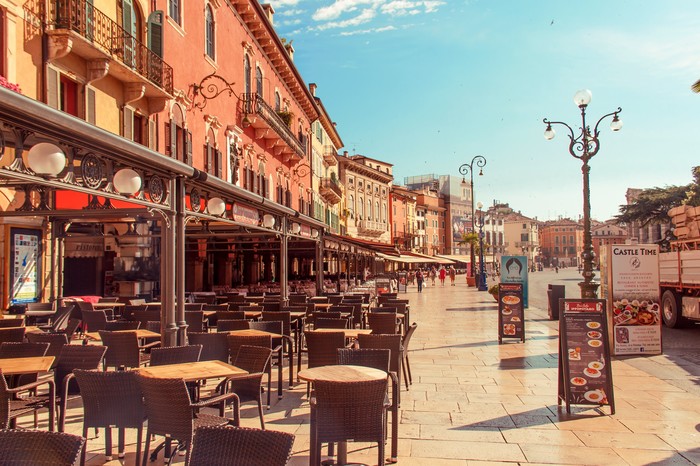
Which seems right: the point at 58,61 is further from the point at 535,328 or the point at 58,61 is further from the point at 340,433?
the point at 535,328

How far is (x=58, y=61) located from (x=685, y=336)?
1555 cm

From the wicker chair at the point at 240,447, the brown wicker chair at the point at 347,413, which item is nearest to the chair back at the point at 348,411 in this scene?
the brown wicker chair at the point at 347,413

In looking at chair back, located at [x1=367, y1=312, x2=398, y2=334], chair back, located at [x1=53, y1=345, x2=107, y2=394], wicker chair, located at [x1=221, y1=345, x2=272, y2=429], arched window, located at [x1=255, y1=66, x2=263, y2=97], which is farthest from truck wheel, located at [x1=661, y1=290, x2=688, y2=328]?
arched window, located at [x1=255, y1=66, x2=263, y2=97]

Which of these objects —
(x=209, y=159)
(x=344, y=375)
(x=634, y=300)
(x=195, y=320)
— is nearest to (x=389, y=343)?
(x=344, y=375)

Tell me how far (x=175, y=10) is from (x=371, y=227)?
5095 centimetres

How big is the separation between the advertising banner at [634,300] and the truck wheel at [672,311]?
580 cm

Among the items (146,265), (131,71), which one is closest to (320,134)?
(146,265)

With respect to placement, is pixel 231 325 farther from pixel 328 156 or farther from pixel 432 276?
pixel 432 276

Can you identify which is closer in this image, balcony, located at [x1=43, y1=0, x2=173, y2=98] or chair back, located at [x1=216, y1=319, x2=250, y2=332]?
chair back, located at [x1=216, y1=319, x2=250, y2=332]

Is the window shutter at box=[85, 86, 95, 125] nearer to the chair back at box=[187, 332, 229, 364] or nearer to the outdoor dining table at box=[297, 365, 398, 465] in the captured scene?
the chair back at box=[187, 332, 229, 364]

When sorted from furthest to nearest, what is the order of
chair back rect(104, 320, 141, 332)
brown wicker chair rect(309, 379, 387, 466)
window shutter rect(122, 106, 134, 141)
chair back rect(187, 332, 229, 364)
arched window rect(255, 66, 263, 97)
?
arched window rect(255, 66, 263, 97) → window shutter rect(122, 106, 134, 141) → chair back rect(104, 320, 141, 332) → chair back rect(187, 332, 229, 364) → brown wicker chair rect(309, 379, 387, 466)

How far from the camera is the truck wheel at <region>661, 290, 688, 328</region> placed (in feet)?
53.3

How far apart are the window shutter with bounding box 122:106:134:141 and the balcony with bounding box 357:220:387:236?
4946 centimetres

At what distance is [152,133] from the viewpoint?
16922 millimetres
